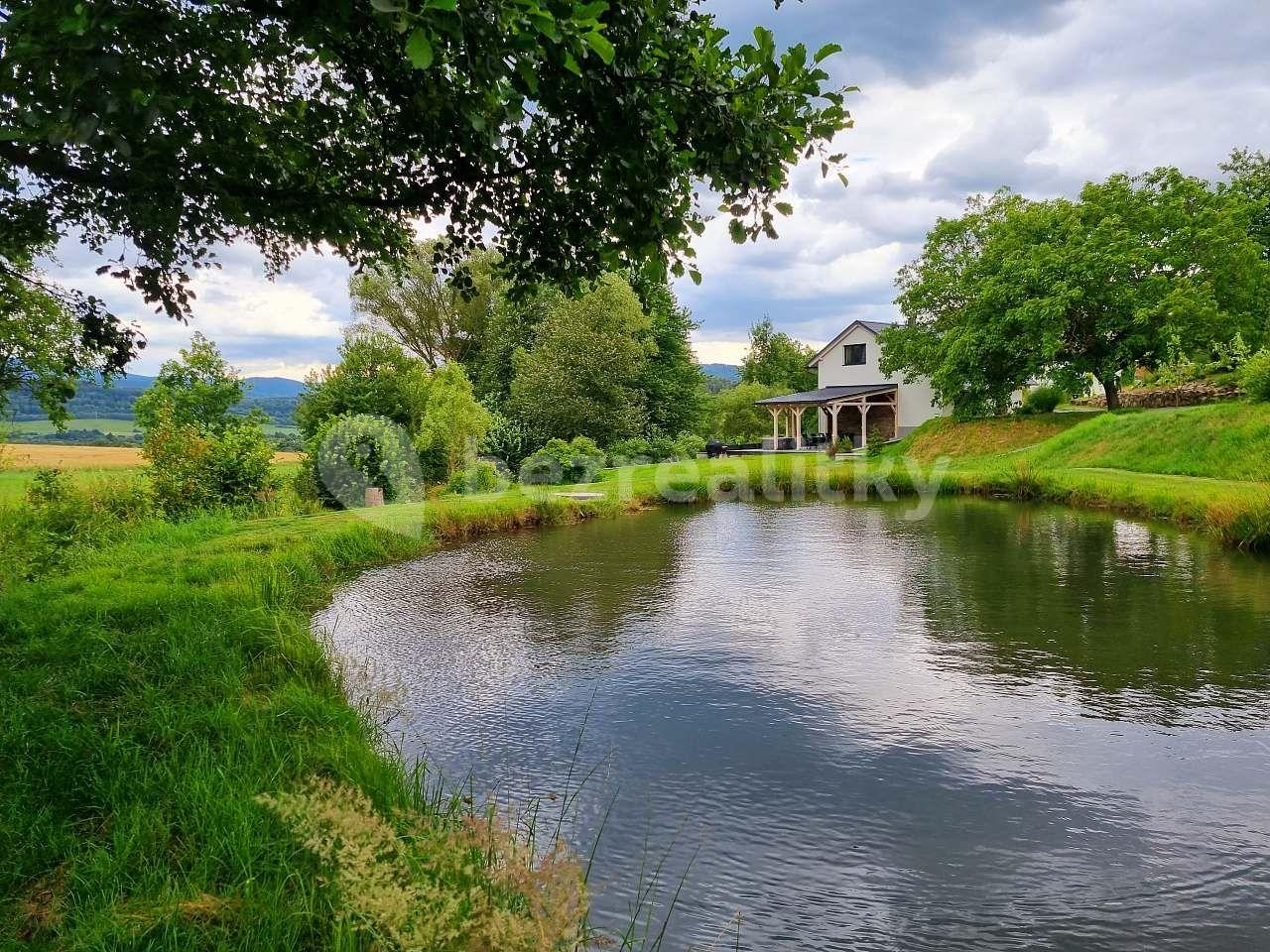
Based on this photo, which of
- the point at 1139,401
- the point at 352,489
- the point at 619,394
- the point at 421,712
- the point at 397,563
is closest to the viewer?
the point at 421,712

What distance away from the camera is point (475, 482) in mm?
20812

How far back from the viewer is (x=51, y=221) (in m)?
5.50

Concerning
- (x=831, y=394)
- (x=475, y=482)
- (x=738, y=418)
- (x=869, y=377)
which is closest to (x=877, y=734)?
(x=475, y=482)

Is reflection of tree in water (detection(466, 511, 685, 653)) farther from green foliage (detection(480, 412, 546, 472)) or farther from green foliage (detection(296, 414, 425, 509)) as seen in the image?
green foliage (detection(480, 412, 546, 472))

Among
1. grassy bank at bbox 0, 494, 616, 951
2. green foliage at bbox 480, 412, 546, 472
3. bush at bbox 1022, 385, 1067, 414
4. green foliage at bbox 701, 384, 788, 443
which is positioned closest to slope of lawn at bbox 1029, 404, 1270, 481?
bush at bbox 1022, 385, 1067, 414

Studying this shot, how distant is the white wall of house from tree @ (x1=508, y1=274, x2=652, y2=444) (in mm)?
13979

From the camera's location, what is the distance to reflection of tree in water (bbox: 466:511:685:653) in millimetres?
8828

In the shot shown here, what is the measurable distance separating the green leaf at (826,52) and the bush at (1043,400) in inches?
1274

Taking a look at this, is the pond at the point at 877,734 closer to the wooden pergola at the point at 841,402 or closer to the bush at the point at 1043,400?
the bush at the point at 1043,400

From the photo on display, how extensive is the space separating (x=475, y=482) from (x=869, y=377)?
1109 inches

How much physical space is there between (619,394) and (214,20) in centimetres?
3025

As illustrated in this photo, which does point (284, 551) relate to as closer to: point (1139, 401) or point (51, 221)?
point (51, 221)

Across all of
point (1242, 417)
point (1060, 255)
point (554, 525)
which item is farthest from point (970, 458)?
point (554, 525)

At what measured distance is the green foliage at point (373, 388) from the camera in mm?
24375
